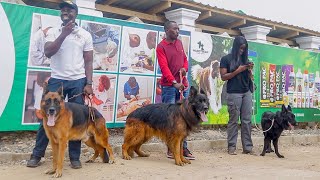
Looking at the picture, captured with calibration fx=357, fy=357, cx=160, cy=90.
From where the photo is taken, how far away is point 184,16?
8953mm

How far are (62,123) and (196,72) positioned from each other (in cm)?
420

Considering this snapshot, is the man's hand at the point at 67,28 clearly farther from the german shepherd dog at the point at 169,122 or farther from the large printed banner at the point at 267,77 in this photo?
the large printed banner at the point at 267,77

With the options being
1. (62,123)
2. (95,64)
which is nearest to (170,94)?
(95,64)

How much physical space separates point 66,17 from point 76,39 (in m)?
0.30

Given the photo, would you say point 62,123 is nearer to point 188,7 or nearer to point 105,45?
point 105,45

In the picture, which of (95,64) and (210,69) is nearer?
(95,64)

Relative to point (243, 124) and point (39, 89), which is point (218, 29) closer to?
point (243, 124)

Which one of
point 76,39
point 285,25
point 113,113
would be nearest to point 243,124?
point 113,113

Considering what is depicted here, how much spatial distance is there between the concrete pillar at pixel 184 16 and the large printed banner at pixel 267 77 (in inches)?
44.9

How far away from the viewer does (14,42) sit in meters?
5.48

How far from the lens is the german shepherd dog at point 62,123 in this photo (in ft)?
13.3

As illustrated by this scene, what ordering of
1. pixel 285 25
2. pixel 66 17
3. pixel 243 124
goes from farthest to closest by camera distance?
pixel 285 25 < pixel 243 124 < pixel 66 17

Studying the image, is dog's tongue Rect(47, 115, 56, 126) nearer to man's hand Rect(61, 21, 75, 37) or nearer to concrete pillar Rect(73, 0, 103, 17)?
man's hand Rect(61, 21, 75, 37)

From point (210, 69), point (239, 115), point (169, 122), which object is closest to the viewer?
point (169, 122)
